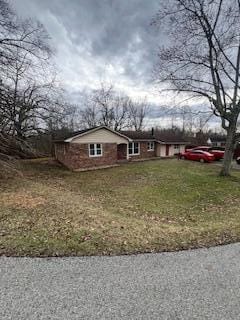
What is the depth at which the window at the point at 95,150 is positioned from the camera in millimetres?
21873

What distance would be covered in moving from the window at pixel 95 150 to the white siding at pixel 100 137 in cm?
39

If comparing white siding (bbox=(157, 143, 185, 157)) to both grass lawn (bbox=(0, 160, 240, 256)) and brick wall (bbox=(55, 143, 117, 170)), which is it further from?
grass lawn (bbox=(0, 160, 240, 256))

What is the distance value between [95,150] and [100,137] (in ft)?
4.51

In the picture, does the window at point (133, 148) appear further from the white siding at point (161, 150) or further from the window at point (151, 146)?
the white siding at point (161, 150)

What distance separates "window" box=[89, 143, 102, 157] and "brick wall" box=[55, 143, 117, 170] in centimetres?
34

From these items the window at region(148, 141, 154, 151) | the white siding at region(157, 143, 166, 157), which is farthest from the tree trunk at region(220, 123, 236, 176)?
the white siding at region(157, 143, 166, 157)

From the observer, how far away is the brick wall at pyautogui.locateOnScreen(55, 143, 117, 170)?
20778 mm

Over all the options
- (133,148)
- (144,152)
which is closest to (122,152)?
(133,148)

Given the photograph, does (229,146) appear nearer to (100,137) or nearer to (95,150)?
(100,137)

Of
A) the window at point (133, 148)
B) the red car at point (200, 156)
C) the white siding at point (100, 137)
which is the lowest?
the red car at point (200, 156)

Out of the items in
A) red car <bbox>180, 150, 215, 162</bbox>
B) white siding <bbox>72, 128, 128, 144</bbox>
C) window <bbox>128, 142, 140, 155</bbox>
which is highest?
white siding <bbox>72, 128, 128, 144</bbox>

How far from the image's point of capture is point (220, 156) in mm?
28906

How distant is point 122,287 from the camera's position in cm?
321

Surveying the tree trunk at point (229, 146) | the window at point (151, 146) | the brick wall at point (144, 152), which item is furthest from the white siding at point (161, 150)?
the tree trunk at point (229, 146)
